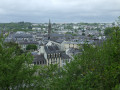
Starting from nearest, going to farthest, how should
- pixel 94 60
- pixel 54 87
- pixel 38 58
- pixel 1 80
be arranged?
pixel 1 80 → pixel 54 87 → pixel 94 60 → pixel 38 58

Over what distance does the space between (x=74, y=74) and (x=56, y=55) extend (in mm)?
22061

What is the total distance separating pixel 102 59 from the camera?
10852 millimetres

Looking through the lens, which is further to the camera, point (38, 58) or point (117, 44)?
point (38, 58)

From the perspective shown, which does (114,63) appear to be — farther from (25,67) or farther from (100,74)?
(25,67)

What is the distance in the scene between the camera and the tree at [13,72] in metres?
9.20

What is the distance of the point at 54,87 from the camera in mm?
10523

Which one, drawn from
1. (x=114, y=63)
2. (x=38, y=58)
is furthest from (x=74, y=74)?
(x=38, y=58)

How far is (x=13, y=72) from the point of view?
9.67 meters

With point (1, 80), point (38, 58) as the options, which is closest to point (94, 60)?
point (1, 80)

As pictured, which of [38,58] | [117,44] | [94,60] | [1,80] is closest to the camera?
[1,80]

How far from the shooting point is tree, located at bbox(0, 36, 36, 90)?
920 centimetres

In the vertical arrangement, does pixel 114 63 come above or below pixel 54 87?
above

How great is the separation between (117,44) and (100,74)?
2.01 m

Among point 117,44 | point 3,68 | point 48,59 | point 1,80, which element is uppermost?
point 117,44
